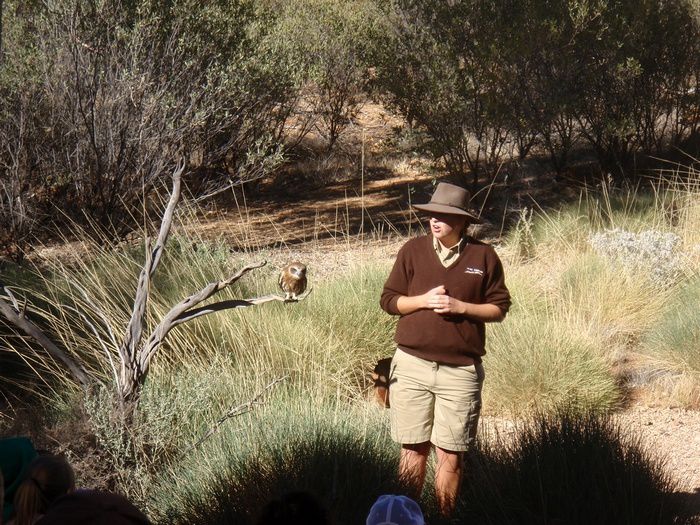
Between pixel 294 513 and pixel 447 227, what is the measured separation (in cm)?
220

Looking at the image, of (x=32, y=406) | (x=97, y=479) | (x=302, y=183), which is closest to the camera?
(x=97, y=479)

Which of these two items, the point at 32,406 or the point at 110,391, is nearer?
the point at 110,391

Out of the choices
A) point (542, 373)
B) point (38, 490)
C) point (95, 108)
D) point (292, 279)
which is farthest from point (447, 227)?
point (95, 108)

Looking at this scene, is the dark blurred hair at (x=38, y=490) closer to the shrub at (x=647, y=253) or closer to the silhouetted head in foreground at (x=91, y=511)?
the silhouetted head in foreground at (x=91, y=511)

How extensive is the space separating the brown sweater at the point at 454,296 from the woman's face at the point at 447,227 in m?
0.06

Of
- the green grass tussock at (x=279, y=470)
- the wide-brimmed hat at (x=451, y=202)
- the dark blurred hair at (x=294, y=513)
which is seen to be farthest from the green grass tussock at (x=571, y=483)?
the dark blurred hair at (x=294, y=513)

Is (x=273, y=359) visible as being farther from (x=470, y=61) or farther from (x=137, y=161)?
(x=470, y=61)

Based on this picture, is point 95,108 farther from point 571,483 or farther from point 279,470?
point 571,483

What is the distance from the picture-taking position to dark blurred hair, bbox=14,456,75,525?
3.09m

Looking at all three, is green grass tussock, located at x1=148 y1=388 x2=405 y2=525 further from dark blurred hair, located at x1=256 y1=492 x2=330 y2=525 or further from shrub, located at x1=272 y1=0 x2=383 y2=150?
shrub, located at x1=272 y1=0 x2=383 y2=150

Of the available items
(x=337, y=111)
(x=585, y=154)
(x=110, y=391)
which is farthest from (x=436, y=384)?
(x=337, y=111)

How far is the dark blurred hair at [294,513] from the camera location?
2115 millimetres

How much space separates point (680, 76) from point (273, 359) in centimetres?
963

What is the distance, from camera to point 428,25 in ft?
42.2
